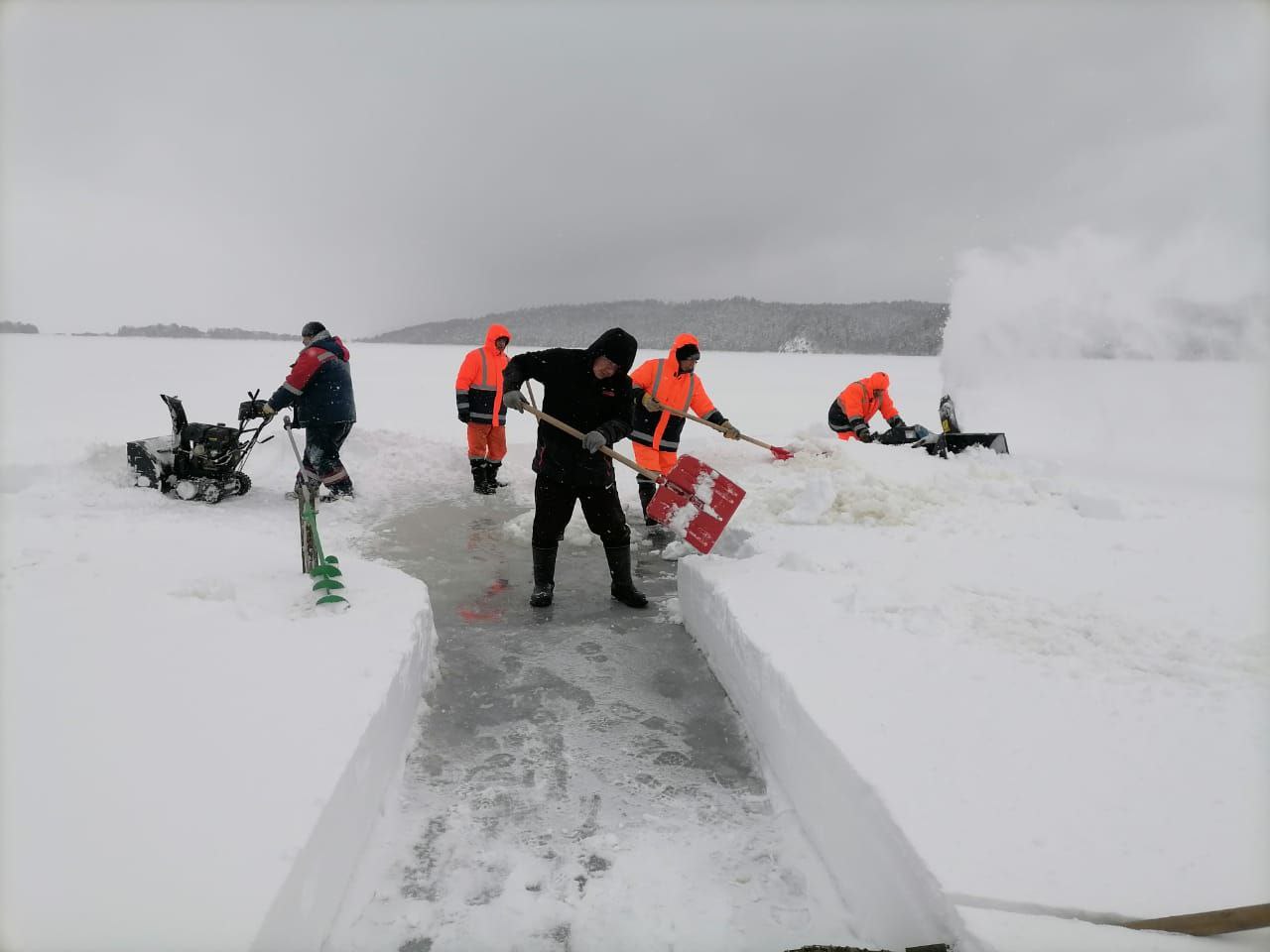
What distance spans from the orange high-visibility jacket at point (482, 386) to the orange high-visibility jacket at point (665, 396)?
1.55m

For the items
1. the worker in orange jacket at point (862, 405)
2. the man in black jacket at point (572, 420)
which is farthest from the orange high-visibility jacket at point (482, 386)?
the worker in orange jacket at point (862, 405)

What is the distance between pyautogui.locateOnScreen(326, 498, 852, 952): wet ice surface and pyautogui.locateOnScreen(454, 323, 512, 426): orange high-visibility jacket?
3269 mm

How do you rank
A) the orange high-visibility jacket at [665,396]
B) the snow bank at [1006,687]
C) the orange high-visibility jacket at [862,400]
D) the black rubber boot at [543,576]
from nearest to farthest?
the snow bank at [1006,687] → the black rubber boot at [543,576] → the orange high-visibility jacket at [665,396] → the orange high-visibility jacket at [862,400]

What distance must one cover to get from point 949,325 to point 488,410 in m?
7.79

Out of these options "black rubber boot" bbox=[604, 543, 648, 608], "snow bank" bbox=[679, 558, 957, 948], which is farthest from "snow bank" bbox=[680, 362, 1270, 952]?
"black rubber boot" bbox=[604, 543, 648, 608]

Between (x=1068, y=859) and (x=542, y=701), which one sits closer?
(x=1068, y=859)

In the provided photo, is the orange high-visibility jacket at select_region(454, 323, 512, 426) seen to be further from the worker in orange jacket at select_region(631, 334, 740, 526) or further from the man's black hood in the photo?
the man's black hood

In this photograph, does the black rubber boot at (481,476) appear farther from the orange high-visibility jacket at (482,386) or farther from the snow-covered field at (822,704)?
the snow-covered field at (822,704)

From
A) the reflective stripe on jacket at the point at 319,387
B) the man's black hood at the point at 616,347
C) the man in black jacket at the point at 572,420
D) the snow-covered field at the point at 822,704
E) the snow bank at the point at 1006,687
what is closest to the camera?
the snow-covered field at the point at 822,704

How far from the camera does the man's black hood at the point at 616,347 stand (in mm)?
4016

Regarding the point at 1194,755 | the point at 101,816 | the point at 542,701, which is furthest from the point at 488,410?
the point at 1194,755

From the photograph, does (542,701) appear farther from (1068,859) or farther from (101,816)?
(1068,859)

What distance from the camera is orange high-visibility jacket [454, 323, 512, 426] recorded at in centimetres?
691

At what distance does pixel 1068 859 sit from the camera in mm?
1736
